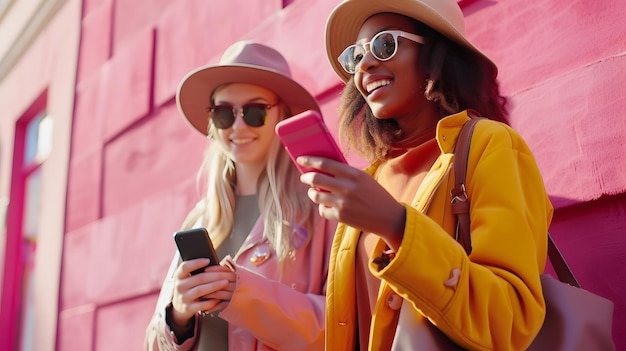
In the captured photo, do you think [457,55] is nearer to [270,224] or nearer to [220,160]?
[270,224]

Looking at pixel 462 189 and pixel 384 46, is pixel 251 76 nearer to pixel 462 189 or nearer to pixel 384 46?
pixel 384 46

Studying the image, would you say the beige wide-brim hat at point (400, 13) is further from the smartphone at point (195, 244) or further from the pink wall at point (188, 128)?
the smartphone at point (195, 244)

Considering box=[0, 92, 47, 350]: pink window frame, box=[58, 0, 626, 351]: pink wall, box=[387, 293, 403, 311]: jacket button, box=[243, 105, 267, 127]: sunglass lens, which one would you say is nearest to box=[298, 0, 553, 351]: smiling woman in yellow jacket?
box=[387, 293, 403, 311]: jacket button

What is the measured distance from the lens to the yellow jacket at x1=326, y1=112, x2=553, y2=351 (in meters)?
1.06

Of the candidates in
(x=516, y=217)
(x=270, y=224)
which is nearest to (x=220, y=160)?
→ (x=270, y=224)

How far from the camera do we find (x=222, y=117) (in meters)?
2.23

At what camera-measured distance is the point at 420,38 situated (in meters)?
1.47

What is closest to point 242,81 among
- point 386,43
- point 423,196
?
point 386,43

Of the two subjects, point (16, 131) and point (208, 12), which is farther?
point (16, 131)

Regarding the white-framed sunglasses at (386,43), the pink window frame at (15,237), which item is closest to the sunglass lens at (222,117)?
the white-framed sunglasses at (386,43)

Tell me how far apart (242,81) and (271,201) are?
45 centimetres

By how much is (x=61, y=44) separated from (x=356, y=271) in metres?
4.72

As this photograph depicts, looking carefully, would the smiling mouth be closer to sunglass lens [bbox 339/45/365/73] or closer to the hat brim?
sunglass lens [bbox 339/45/365/73]

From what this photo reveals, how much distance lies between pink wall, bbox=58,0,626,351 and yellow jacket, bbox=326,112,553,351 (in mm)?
547
